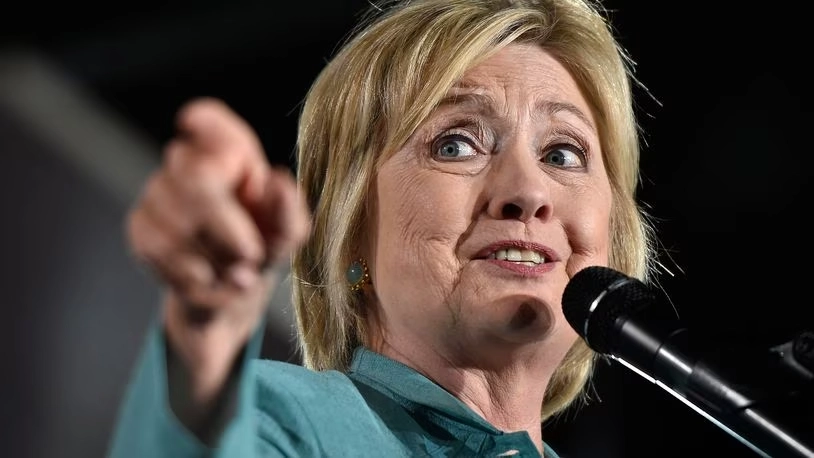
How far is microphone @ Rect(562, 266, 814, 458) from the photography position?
1.09 m

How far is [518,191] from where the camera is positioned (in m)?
1.57

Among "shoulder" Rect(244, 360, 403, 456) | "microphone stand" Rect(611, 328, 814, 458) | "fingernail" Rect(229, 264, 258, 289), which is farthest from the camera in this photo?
"shoulder" Rect(244, 360, 403, 456)

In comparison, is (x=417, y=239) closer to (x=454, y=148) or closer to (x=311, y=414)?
(x=454, y=148)

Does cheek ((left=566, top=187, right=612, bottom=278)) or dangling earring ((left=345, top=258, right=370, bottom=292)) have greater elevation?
cheek ((left=566, top=187, right=612, bottom=278))

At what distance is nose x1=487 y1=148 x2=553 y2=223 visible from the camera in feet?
5.14

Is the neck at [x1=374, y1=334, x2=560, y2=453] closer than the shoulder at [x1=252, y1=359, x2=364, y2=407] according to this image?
No

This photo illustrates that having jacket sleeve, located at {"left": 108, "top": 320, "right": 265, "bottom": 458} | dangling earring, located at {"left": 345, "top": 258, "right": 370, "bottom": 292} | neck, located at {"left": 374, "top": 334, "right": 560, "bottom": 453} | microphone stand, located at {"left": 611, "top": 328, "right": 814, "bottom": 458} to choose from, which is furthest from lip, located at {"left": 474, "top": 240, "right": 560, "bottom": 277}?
jacket sleeve, located at {"left": 108, "top": 320, "right": 265, "bottom": 458}

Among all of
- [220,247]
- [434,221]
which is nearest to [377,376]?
[434,221]

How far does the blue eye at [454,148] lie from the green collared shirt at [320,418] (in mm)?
319

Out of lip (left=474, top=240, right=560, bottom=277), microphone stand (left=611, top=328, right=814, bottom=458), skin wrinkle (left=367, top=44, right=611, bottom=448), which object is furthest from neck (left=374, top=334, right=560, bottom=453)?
microphone stand (left=611, top=328, right=814, bottom=458)

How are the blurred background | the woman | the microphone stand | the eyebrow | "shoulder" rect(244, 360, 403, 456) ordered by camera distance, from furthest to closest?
the blurred background < the eyebrow < the woman < "shoulder" rect(244, 360, 403, 456) < the microphone stand

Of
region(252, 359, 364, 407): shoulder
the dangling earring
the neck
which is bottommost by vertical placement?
the neck

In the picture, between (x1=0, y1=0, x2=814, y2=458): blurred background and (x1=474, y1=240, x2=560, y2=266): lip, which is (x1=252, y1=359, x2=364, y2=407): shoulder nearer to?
(x1=474, y1=240, x2=560, y2=266): lip

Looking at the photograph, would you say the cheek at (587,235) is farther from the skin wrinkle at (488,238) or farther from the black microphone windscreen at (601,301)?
the black microphone windscreen at (601,301)
